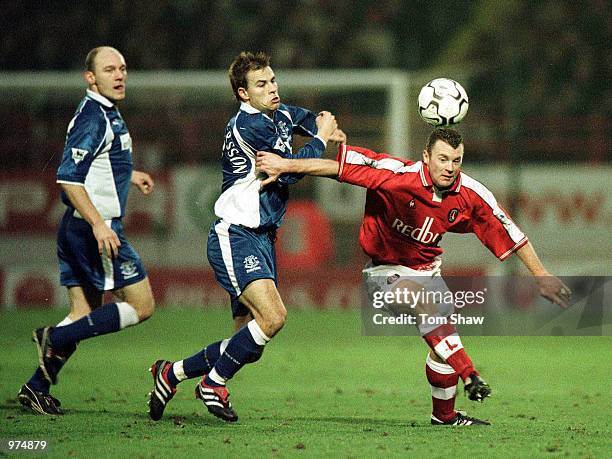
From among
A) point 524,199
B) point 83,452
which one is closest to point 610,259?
point 524,199

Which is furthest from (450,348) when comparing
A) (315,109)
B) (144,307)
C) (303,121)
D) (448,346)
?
(315,109)

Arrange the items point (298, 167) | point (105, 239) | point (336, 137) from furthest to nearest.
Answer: point (336, 137) → point (105, 239) → point (298, 167)

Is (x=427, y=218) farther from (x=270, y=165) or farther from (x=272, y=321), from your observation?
(x=272, y=321)

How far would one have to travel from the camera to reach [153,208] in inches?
555

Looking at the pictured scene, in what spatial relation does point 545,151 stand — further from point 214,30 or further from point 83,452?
point 83,452

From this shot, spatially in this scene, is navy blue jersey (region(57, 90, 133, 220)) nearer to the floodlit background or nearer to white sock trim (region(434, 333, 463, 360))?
white sock trim (region(434, 333, 463, 360))

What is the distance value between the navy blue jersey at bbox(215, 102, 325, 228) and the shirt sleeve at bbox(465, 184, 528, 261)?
964mm

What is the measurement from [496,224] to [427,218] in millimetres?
402

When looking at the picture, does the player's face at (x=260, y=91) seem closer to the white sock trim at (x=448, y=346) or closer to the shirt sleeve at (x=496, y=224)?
the shirt sleeve at (x=496, y=224)

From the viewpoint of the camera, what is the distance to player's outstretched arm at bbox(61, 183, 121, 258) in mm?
6642

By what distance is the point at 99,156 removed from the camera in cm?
701

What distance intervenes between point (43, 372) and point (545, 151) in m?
9.71

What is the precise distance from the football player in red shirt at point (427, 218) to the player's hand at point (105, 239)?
107 centimetres

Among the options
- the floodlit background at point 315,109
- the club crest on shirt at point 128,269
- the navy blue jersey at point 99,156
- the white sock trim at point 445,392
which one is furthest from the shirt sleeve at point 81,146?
the floodlit background at point 315,109
